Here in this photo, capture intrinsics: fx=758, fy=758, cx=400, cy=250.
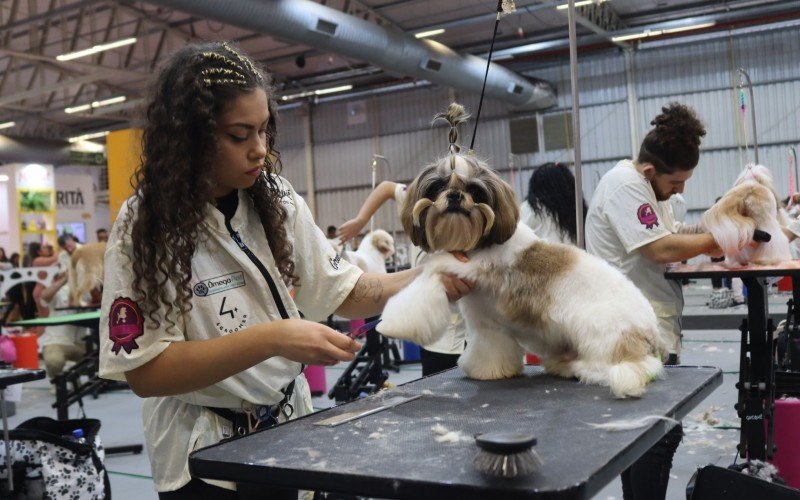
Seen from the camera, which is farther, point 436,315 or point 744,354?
point 744,354

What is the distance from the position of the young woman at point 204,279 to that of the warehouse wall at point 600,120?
32.4 feet

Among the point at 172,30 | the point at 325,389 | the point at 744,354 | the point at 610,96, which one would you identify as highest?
the point at 172,30

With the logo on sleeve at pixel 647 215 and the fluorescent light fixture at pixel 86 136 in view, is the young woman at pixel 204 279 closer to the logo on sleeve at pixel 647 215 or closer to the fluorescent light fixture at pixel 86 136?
the logo on sleeve at pixel 647 215

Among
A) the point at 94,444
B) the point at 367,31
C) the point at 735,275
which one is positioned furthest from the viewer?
the point at 367,31

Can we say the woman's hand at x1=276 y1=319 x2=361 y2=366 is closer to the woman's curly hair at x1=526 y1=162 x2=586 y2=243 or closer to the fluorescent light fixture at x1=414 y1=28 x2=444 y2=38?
the woman's curly hair at x1=526 y1=162 x2=586 y2=243

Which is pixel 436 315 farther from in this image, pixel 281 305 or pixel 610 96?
pixel 610 96

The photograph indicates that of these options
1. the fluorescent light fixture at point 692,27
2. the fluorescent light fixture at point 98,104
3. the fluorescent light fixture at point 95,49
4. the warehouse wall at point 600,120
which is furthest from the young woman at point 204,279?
the fluorescent light fixture at point 98,104

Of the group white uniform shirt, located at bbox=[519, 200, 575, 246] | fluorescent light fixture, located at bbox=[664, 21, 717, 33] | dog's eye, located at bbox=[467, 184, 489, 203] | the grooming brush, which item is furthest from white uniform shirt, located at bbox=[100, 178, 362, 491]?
fluorescent light fixture, located at bbox=[664, 21, 717, 33]

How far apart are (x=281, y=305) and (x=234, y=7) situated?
22.9ft

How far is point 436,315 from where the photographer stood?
1611 millimetres

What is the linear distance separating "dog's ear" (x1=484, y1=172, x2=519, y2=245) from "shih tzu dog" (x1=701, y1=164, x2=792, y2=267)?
1165 millimetres

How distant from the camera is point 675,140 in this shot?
254cm

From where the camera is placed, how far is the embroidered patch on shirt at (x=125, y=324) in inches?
51.5

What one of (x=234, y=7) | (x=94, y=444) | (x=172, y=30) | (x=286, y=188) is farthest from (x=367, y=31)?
(x=286, y=188)
